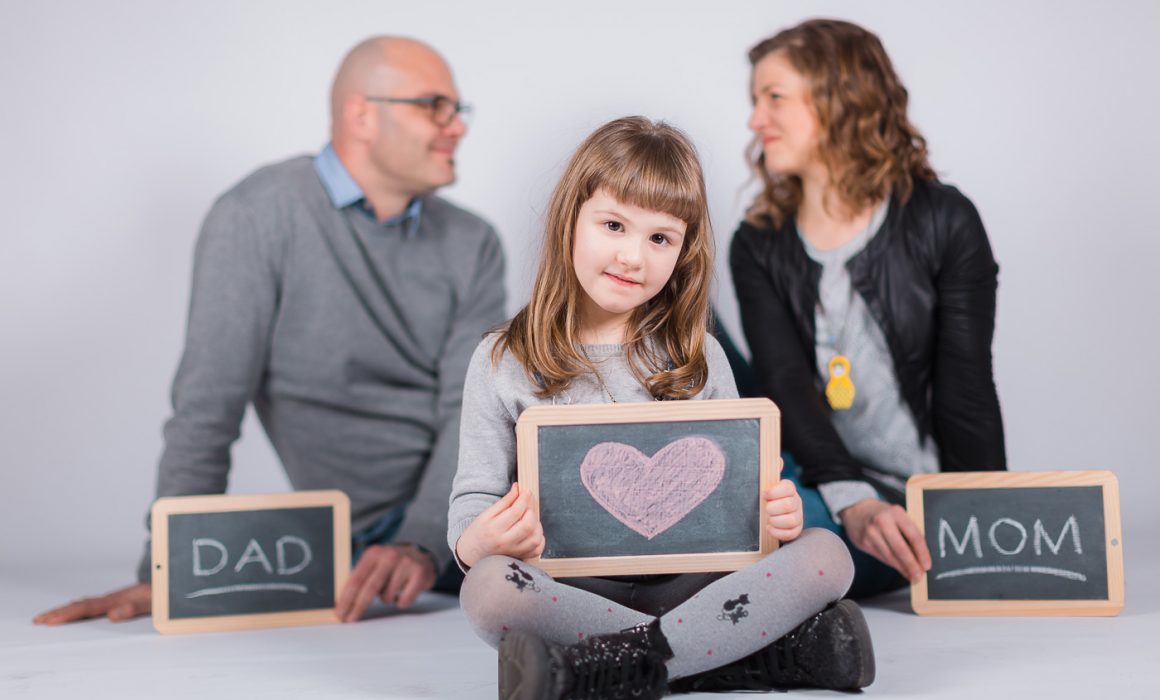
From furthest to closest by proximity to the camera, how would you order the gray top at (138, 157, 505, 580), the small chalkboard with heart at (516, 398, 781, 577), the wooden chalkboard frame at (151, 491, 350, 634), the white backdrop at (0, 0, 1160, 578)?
1. the white backdrop at (0, 0, 1160, 578)
2. the gray top at (138, 157, 505, 580)
3. the wooden chalkboard frame at (151, 491, 350, 634)
4. the small chalkboard with heart at (516, 398, 781, 577)

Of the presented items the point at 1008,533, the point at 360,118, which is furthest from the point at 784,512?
the point at 360,118

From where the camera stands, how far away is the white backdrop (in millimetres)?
3598

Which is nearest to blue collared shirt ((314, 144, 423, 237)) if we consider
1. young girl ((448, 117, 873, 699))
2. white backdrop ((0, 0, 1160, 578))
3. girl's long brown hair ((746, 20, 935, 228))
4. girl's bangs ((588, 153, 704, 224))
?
white backdrop ((0, 0, 1160, 578))

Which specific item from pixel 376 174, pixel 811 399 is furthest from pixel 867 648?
pixel 376 174

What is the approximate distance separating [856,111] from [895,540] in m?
0.92

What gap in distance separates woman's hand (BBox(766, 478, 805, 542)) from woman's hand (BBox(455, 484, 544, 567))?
342 mm

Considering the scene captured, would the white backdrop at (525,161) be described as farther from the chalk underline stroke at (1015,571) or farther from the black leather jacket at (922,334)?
the chalk underline stroke at (1015,571)

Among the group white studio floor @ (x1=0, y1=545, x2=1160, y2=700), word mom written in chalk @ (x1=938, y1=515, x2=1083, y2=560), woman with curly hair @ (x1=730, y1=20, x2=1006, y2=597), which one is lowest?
white studio floor @ (x1=0, y1=545, x2=1160, y2=700)

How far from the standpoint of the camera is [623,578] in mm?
2072

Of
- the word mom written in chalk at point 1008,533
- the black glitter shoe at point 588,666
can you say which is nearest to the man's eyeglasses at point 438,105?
the word mom written in chalk at point 1008,533

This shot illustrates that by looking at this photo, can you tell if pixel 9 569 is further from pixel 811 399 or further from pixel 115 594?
pixel 811 399

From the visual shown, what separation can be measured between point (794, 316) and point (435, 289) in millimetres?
863

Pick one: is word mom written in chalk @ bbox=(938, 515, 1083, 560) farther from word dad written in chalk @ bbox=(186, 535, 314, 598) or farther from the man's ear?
the man's ear

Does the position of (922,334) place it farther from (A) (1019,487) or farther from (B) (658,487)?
(B) (658,487)
